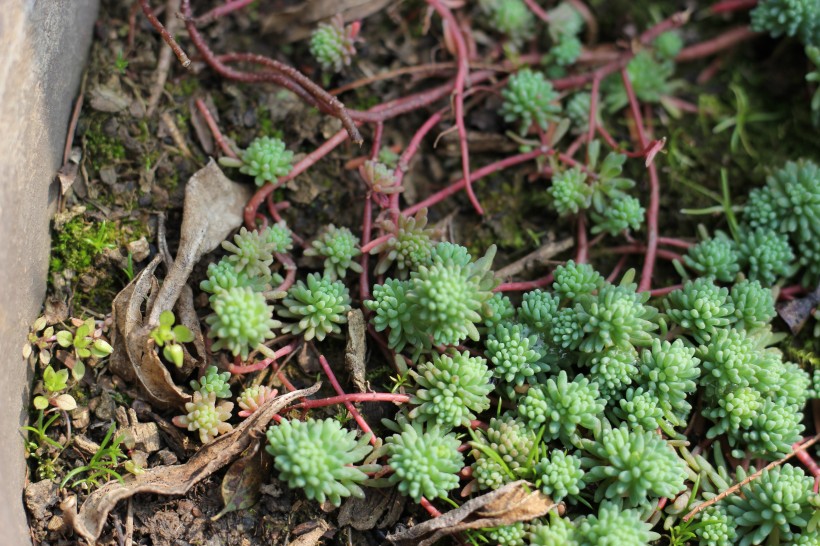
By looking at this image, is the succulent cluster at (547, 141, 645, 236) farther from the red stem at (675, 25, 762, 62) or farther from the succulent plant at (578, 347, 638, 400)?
the red stem at (675, 25, 762, 62)

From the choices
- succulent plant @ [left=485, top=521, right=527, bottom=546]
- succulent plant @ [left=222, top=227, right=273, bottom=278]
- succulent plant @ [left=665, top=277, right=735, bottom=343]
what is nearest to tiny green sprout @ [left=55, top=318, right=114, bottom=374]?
succulent plant @ [left=222, top=227, right=273, bottom=278]

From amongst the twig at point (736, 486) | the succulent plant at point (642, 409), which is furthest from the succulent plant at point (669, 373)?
A: the twig at point (736, 486)

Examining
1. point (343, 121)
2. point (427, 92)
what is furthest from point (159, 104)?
point (427, 92)

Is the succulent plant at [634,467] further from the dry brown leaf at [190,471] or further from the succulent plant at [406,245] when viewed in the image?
the dry brown leaf at [190,471]

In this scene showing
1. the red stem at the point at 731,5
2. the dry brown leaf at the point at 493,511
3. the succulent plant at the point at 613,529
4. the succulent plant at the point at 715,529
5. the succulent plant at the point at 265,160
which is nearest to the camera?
the succulent plant at the point at 613,529

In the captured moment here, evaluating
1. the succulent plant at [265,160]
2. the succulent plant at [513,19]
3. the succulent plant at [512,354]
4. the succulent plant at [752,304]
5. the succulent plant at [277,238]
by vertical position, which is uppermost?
the succulent plant at [513,19]

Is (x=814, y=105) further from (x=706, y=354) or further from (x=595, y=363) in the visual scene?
(x=595, y=363)
